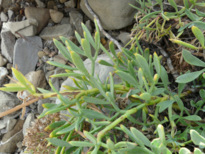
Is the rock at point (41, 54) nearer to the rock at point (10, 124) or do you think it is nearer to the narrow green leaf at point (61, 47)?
the rock at point (10, 124)

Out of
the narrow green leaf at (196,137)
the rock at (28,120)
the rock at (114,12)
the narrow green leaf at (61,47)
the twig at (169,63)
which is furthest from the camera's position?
the rock at (28,120)

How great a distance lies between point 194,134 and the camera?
1.41 feet

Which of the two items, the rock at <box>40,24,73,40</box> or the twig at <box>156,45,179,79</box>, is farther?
the rock at <box>40,24,73,40</box>

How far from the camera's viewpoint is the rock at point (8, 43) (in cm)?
185

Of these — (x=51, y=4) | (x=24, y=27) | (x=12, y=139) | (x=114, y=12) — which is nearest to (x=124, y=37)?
(x=114, y=12)

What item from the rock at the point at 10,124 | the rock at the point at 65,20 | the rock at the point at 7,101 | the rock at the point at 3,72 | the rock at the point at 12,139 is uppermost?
the rock at the point at 65,20

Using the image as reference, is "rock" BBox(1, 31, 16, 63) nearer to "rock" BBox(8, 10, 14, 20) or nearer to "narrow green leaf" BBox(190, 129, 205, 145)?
"rock" BBox(8, 10, 14, 20)

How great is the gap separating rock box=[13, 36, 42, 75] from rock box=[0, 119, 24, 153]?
0.45m

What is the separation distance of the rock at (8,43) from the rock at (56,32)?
298 mm

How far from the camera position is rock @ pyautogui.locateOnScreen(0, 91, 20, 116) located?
1.73m

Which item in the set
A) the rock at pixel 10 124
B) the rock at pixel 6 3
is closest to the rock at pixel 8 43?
the rock at pixel 6 3

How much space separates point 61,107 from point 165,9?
2.32ft

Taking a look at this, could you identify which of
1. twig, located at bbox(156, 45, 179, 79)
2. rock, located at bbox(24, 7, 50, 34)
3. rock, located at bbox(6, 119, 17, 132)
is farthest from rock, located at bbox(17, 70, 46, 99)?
twig, located at bbox(156, 45, 179, 79)

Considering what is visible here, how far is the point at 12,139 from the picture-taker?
1.71 m
